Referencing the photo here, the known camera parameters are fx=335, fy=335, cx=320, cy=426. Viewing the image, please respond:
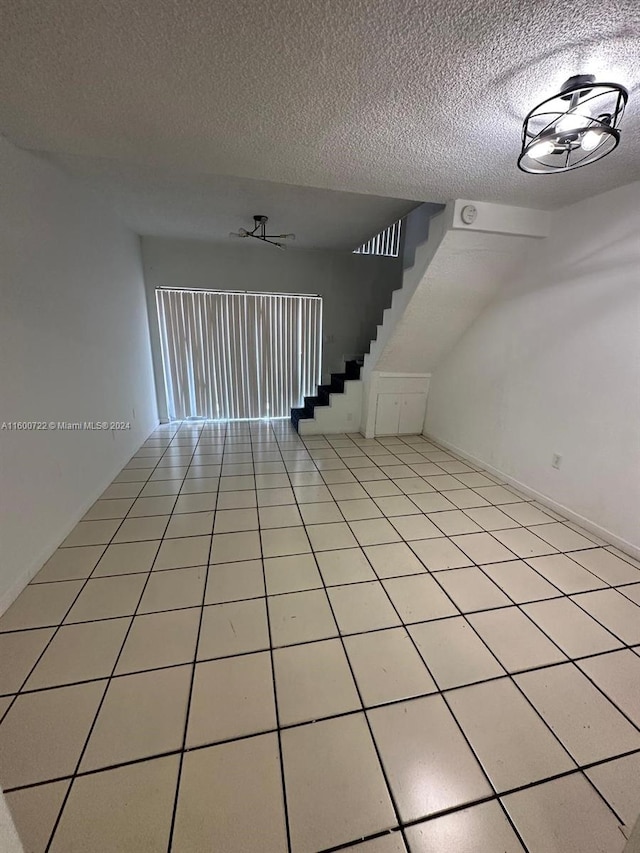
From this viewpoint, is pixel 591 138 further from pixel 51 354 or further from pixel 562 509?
pixel 51 354

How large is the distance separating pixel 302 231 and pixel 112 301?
2.13 meters

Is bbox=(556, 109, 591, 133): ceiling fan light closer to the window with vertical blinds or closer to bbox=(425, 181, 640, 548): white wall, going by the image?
bbox=(425, 181, 640, 548): white wall

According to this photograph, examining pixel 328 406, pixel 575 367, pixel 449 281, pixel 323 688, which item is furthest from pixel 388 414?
pixel 323 688

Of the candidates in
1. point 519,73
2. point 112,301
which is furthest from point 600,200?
point 112,301

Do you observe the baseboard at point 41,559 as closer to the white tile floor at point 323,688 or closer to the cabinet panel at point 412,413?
the white tile floor at point 323,688

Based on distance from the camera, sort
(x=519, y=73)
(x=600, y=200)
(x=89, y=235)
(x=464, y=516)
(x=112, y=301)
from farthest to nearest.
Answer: (x=112, y=301) < (x=89, y=235) < (x=464, y=516) < (x=600, y=200) < (x=519, y=73)

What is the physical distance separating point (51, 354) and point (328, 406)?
3.01 metres

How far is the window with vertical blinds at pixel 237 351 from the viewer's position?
455 cm

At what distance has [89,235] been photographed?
2.72 m

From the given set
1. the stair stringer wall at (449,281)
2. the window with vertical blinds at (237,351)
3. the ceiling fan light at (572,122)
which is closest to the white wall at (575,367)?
the stair stringer wall at (449,281)

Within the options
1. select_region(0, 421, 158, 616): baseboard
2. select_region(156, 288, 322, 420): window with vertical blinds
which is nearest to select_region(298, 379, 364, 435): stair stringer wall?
select_region(156, 288, 322, 420): window with vertical blinds

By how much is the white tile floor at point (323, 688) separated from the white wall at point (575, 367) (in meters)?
Result: 0.46

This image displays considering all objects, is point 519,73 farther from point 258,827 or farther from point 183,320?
point 183,320

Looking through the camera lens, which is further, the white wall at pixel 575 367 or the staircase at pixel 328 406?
the staircase at pixel 328 406
